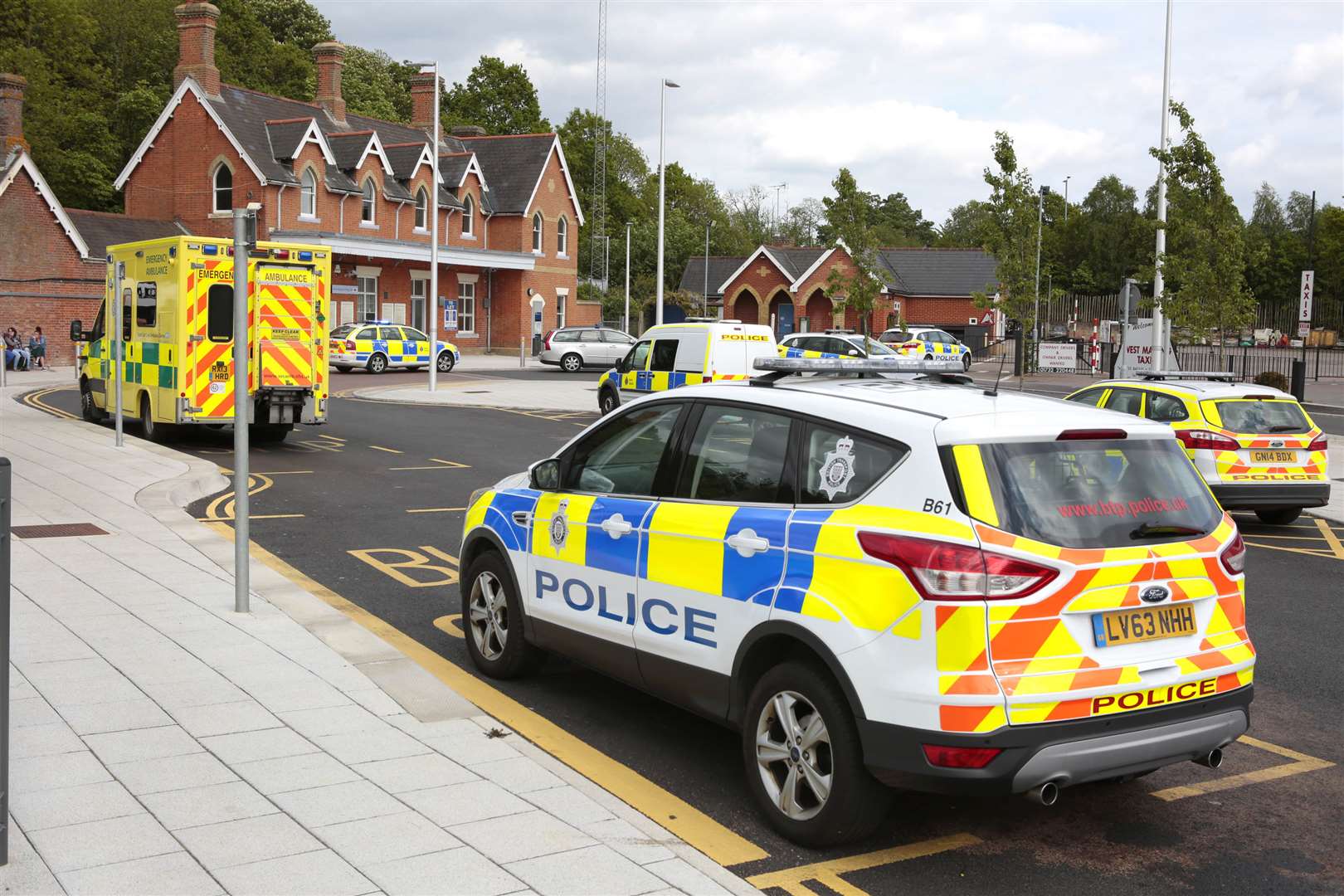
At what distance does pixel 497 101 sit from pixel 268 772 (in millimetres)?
87854

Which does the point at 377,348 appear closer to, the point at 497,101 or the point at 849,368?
the point at 849,368

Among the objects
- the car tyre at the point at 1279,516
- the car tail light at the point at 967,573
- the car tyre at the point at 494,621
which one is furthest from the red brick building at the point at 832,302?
the car tail light at the point at 967,573

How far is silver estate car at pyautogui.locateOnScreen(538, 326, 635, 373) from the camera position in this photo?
4559 centimetres

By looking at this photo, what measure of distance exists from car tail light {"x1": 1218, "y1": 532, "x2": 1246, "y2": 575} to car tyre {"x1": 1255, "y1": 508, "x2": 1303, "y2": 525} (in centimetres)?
975

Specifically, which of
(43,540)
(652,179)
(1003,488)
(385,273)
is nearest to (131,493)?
(43,540)

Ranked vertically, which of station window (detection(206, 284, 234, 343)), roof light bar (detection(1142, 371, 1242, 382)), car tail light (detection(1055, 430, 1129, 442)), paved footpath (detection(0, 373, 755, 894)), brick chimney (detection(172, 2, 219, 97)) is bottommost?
paved footpath (detection(0, 373, 755, 894))

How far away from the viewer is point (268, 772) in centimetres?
516

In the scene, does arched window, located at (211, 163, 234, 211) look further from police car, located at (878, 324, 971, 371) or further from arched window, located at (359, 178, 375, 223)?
police car, located at (878, 324, 971, 371)

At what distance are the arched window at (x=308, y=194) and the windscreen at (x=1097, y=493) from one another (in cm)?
4632

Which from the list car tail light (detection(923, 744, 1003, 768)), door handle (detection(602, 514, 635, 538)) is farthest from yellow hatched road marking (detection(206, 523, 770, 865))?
door handle (detection(602, 514, 635, 538))

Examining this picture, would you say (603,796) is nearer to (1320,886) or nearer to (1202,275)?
(1320,886)

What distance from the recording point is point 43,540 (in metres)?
10.3

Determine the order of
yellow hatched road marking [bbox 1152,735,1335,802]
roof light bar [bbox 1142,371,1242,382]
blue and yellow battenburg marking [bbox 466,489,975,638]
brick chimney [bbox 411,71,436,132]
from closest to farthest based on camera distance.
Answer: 1. blue and yellow battenburg marking [bbox 466,489,975,638]
2. yellow hatched road marking [bbox 1152,735,1335,802]
3. roof light bar [bbox 1142,371,1242,382]
4. brick chimney [bbox 411,71,436,132]

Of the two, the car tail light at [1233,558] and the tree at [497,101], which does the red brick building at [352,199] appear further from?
the car tail light at [1233,558]
